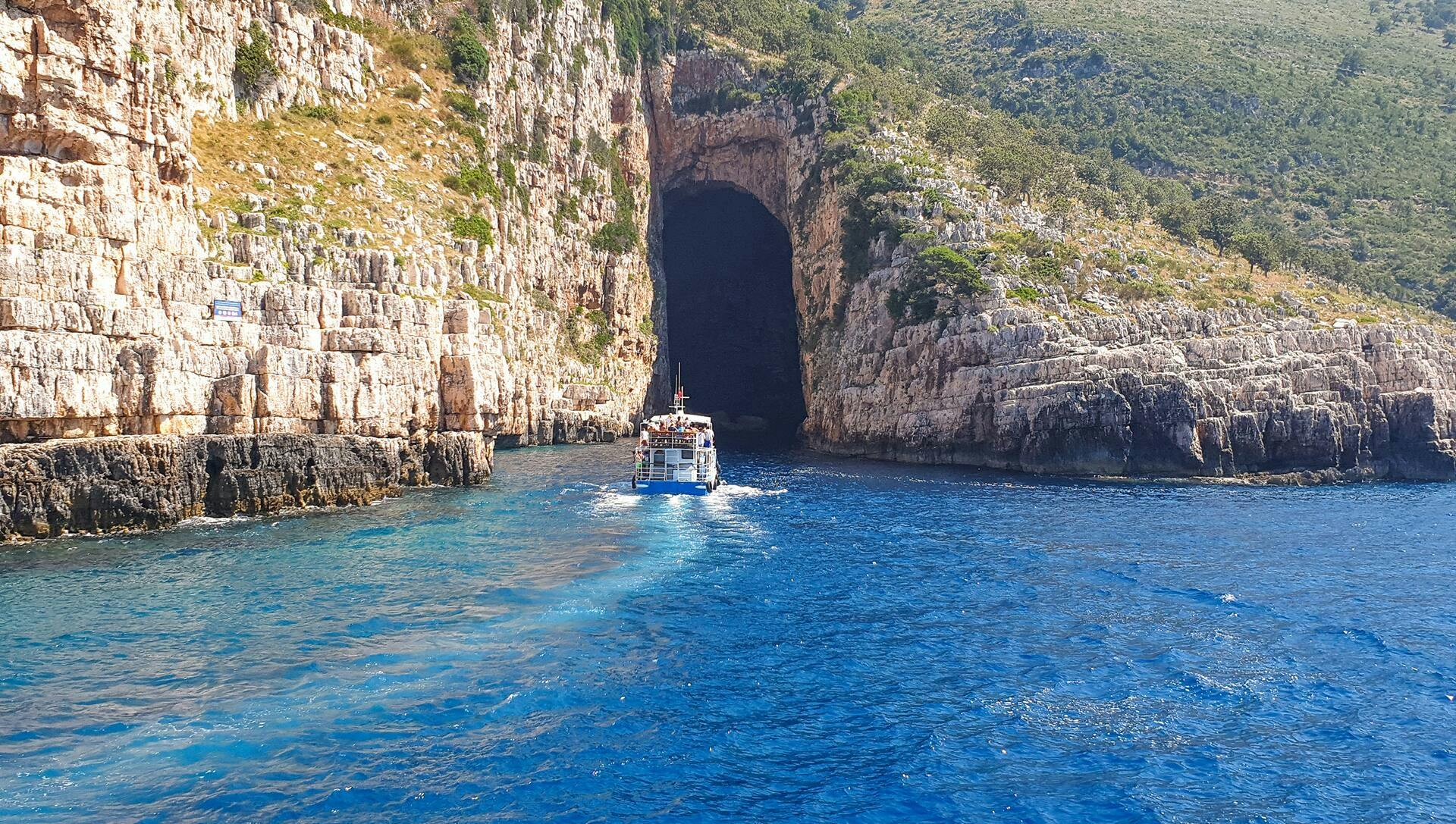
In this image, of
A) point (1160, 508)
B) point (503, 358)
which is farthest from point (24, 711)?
point (1160, 508)

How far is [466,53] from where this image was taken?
83500mm

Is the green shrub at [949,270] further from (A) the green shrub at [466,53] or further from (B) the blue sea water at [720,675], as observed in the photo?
(A) the green shrub at [466,53]

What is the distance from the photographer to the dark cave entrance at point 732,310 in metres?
120

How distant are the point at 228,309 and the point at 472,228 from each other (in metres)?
27.2

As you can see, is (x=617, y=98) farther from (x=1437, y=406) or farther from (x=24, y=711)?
(x=24, y=711)

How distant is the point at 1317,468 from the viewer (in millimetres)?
64312

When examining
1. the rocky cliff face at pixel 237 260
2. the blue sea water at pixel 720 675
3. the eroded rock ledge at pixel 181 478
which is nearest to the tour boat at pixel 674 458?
the rocky cliff face at pixel 237 260

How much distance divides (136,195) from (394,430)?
52.1 ft

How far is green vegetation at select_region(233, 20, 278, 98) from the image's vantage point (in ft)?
199

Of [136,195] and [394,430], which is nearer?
[136,195]

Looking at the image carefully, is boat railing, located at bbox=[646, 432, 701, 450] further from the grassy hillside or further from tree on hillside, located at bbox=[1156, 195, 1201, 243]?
the grassy hillside

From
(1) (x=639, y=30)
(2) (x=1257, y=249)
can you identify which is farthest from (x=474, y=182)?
(2) (x=1257, y=249)

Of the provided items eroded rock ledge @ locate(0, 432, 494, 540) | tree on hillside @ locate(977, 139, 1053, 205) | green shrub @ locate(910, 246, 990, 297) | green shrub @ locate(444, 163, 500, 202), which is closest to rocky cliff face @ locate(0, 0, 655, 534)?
eroded rock ledge @ locate(0, 432, 494, 540)

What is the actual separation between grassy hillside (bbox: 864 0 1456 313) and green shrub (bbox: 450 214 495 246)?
65927mm
